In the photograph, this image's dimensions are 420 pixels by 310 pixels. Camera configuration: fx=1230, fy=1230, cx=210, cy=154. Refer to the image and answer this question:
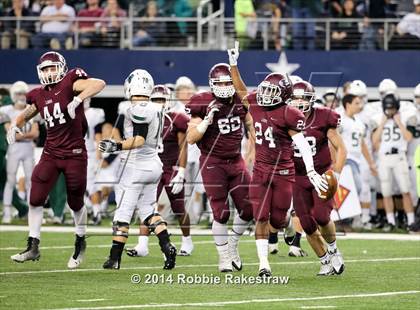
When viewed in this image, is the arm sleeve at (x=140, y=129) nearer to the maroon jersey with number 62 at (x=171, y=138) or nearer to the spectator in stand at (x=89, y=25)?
the maroon jersey with number 62 at (x=171, y=138)

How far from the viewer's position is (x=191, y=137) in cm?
1175

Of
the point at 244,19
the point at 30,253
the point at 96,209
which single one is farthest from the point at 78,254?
the point at 244,19

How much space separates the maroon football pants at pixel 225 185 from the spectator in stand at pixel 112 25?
383 inches

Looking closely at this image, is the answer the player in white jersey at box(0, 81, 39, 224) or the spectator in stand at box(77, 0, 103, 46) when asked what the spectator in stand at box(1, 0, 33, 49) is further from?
the player in white jersey at box(0, 81, 39, 224)

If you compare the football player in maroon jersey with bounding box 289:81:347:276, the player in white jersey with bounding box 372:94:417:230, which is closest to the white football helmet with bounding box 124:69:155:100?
the football player in maroon jersey with bounding box 289:81:347:276

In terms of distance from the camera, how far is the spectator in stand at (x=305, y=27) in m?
20.9

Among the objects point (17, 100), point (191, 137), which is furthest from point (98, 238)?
point (191, 137)

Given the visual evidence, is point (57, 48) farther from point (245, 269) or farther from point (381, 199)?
point (245, 269)

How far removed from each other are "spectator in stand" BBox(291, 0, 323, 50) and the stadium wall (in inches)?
10.9

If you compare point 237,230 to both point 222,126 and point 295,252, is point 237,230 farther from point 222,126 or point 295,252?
point 295,252

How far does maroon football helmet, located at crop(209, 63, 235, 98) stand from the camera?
11.6 metres

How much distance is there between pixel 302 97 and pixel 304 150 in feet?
3.76

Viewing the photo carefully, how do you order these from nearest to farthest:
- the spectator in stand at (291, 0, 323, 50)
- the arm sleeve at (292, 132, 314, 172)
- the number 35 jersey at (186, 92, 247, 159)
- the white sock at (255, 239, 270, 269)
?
the arm sleeve at (292, 132, 314, 172)
the white sock at (255, 239, 270, 269)
the number 35 jersey at (186, 92, 247, 159)
the spectator in stand at (291, 0, 323, 50)

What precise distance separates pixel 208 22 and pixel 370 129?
4605 millimetres
